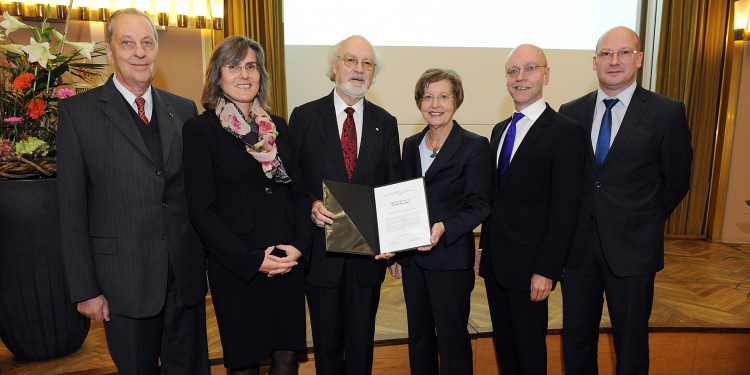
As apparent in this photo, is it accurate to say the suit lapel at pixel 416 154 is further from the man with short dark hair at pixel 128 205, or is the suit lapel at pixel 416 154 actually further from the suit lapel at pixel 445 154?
the man with short dark hair at pixel 128 205

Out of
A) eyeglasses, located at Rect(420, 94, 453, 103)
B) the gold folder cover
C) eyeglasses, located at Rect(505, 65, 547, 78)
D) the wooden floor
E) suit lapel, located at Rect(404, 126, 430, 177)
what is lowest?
the wooden floor

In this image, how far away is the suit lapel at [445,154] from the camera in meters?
2.10

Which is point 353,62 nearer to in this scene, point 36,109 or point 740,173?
point 36,109

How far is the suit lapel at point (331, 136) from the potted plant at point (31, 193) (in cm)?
127

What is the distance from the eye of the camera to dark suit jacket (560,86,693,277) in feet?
7.02

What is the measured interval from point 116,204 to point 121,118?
0.32m

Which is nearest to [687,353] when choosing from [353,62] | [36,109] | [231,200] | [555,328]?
[555,328]

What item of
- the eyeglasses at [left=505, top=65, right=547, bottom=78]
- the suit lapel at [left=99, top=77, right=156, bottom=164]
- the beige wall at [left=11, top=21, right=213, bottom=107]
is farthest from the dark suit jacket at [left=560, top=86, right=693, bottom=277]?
the beige wall at [left=11, top=21, right=213, bottom=107]

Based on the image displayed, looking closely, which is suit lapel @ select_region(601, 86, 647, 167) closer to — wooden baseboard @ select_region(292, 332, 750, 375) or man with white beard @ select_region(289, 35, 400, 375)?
man with white beard @ select_region(289, 35, 400, 375)

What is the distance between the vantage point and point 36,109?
7.66 ft

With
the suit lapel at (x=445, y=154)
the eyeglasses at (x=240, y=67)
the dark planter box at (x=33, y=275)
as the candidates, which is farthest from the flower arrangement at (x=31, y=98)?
the suit lapel at (x=445, y=154)

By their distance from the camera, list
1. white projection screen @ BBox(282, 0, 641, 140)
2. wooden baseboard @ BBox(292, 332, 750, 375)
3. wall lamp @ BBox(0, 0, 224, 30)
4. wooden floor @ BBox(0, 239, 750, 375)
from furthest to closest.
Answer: white projection screen @ BBox(282, 0, 641, 140)
wall lamp @ BBox(0, 0, 224, 30)
wooden baseboard @ BBox(292, 332, 750, 375)
wooden floor @ BBox(0, 239, 750, 375)

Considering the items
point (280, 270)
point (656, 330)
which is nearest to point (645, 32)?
point (656, 330)

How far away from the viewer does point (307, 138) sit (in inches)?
80.7
